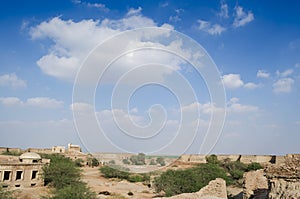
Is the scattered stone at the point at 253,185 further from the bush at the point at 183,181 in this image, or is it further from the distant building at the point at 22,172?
the distant building at the point at 22,172

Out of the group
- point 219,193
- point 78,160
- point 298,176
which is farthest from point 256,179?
point 78,160

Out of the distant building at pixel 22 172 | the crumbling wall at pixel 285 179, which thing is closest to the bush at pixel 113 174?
the distant building at pixel 22 172

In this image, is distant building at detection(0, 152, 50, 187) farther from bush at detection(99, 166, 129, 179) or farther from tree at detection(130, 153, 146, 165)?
bush at detection(99, 166, 129, 179)

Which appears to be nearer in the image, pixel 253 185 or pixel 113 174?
pixel 253 185

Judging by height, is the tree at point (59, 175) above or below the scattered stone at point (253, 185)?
below

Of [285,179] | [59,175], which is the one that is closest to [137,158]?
[59,175]

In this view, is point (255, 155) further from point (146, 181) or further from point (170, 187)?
point (170, 187)

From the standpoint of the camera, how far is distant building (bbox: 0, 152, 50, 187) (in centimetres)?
2930

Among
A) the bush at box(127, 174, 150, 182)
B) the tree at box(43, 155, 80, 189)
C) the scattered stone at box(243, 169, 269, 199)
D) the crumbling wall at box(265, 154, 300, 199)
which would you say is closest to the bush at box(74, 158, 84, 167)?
the bush at box(127, 174, 150, 182)

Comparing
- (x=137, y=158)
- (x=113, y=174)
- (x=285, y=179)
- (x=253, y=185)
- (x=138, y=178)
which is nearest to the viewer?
(x=285, y=179)

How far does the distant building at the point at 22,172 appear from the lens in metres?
29.3

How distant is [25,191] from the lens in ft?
90.1

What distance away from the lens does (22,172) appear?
31172 millimetres

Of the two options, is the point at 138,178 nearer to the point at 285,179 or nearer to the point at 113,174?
the point at 113,174
